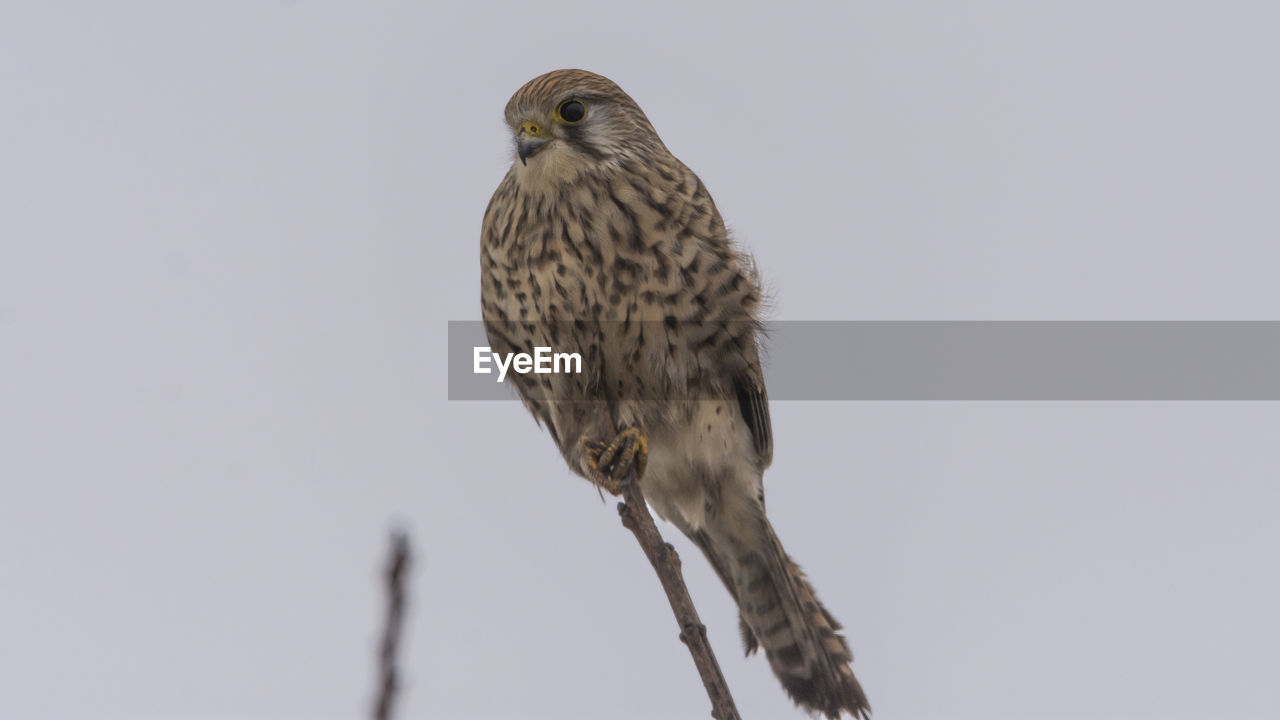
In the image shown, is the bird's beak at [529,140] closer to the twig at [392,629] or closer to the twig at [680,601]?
the twig at [680,601]

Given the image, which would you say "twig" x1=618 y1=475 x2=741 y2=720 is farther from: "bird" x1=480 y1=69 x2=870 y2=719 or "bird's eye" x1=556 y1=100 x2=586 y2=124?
"bird's eye" x1=556 y1=100 x2=586 y2=124

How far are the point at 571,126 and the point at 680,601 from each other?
6.63 ft

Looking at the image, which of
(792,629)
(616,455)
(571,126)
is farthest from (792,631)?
(571,126)

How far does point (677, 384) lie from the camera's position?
414 cm

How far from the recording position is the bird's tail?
4457 millimetres

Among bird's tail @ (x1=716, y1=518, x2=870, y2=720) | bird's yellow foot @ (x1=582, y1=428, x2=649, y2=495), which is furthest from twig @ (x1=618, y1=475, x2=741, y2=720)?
bird's tail @ (x1=716, y1=518, x2=870, y2=720)

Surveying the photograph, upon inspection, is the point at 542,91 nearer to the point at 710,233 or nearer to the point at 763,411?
the point at 710,233

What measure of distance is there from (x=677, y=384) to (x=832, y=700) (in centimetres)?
123

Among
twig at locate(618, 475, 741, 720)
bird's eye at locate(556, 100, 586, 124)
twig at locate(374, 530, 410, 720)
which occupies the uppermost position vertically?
bird's eye at locate(556, 100, 586, 124)

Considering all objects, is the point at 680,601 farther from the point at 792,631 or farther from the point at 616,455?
the point at 792,631

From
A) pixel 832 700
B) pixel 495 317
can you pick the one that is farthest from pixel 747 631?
pixel 495 317

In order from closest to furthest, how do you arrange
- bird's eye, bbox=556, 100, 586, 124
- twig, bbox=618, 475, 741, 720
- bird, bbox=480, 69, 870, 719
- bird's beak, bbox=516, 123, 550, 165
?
twig, bbox=618, 475, 741, 720 → bird, bbox=480, 69, 870, 719 → bird's beak, bbox=516, 123, 550, 165 → bird's eye, bbox=556, 100, 586, 124

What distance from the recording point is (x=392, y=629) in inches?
47.1

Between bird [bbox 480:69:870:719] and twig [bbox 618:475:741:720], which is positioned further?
bird [bbox 480:69:870:719]
